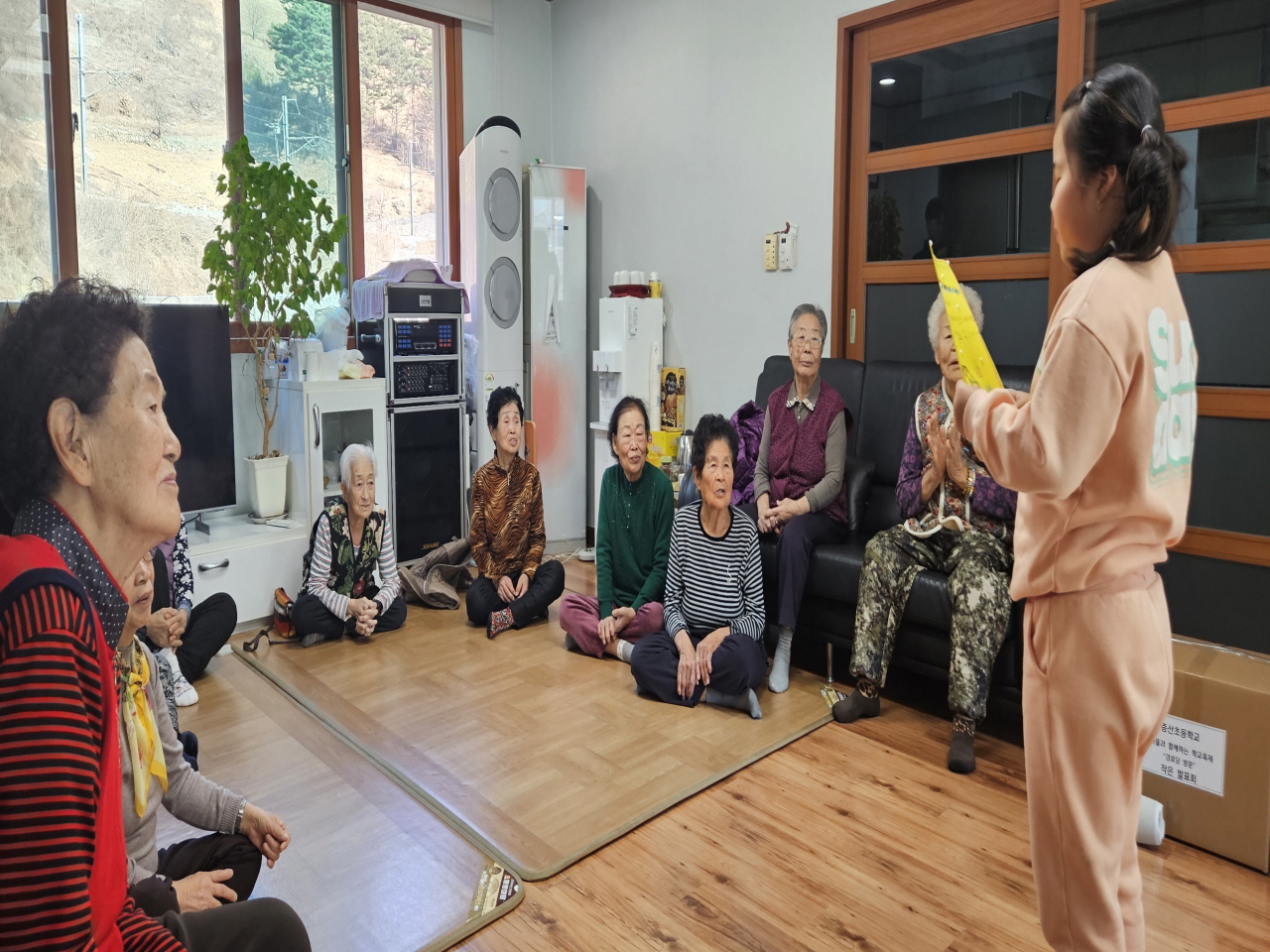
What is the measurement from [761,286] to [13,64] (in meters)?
3.09

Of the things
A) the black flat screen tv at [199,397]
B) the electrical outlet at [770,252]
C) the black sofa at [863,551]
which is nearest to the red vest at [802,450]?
the black sofa at [863,551]

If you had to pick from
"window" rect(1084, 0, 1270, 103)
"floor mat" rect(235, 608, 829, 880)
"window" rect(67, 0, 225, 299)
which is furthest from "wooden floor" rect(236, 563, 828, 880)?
"window" rect(1084, 0, 1270, 103)

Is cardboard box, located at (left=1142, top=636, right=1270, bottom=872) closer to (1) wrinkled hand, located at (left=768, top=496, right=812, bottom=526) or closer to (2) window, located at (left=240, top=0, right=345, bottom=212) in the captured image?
(1) wrinkled hand, located at (left=768, top=496, right=812, bottom=526)

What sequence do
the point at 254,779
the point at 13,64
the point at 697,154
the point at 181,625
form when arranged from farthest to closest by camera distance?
1. the point at 697,154
2. the point at 13,64
3. the point at 181,625
4. the point at 254,779

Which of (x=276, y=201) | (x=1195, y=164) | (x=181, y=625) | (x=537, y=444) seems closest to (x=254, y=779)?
(x=181, y=625)

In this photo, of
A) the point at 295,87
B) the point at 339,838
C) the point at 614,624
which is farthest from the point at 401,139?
the point at 339,838

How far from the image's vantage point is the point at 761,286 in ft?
13.6

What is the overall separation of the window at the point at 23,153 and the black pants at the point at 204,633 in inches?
56.4

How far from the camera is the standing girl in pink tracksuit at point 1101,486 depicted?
3.76 ft

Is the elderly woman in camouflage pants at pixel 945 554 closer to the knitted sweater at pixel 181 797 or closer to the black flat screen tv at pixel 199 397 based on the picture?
the knitted sweater at pixel 181 797

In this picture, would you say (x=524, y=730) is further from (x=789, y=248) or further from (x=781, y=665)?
(x=789, y=248)

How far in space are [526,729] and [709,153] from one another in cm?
290

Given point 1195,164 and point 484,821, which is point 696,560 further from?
point 1195,164

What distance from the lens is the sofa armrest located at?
3.23 metres
